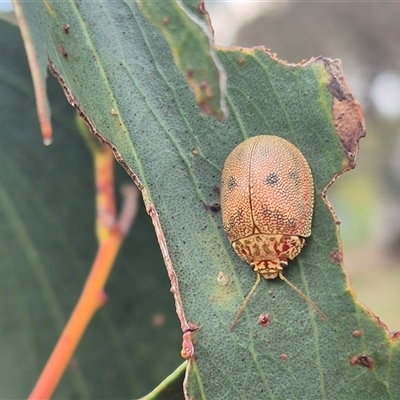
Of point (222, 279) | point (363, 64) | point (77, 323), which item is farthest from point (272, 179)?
point (363, 64)

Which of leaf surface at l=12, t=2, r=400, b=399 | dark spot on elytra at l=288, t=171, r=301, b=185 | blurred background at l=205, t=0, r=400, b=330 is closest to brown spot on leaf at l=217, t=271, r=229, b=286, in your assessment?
leaf surface at l=12, t=2, r=400, b=399

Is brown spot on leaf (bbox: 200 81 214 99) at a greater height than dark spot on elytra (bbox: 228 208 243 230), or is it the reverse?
brown spot on leaf (bbox: 200 81 214 99)


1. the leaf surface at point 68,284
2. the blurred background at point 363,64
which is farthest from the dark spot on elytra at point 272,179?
the blurred background at point 363,64

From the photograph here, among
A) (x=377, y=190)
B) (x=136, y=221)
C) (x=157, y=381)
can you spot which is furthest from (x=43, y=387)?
(x=377, y=190)

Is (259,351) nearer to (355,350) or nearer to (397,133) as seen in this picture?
(355,350)

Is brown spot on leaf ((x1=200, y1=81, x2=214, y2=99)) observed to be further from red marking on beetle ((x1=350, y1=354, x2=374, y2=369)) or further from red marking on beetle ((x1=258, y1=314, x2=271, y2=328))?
red marking on beetle ((x1=350, y1=354, x2=374, y2=369))
